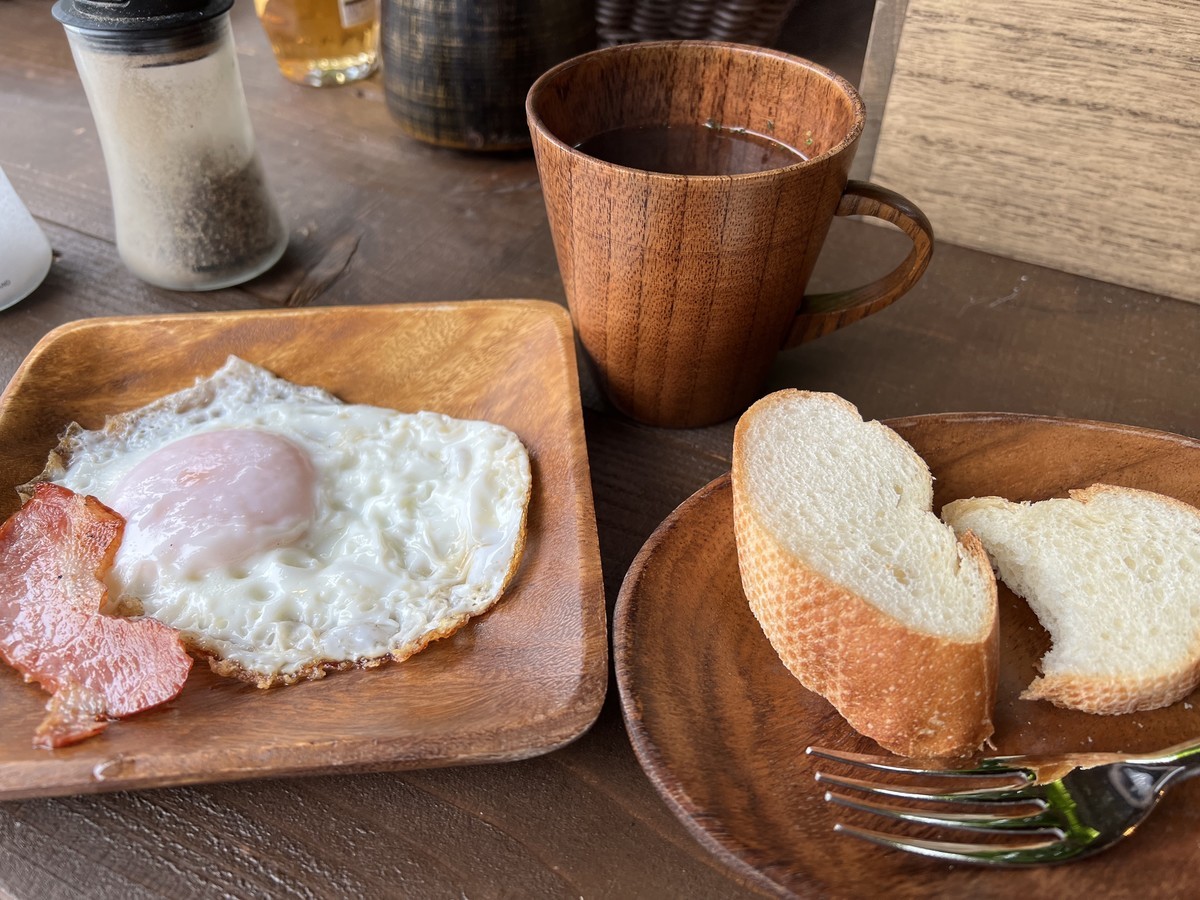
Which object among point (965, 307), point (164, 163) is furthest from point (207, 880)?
point (965, 307)

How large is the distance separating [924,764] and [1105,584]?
24cm

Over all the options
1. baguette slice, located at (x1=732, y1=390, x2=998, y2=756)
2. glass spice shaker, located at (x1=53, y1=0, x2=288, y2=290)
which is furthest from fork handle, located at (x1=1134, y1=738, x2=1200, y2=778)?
glass spice shaker, located at (x1=53, y1=0, x2=288, y2=290)

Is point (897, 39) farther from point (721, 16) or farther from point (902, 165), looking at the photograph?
point (721, 16)

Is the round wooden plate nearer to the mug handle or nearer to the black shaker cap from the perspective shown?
the mug handle

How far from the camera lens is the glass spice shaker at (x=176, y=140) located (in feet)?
3.28

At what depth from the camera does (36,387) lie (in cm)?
93

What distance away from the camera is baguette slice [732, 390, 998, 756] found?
0.63 meters

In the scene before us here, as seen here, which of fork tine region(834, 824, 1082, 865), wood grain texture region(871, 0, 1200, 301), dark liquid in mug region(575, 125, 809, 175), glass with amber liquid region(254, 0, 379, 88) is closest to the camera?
fork tine region(834, 824, 1082, 865)

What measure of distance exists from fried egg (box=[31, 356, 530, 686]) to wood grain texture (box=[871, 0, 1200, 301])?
0.76 metres

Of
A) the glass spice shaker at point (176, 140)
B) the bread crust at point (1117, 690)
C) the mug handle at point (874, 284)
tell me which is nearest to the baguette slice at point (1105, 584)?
the bread crust at point (1117, 690)

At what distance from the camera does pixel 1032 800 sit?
0.60m

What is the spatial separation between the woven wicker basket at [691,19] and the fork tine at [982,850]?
1.36 m

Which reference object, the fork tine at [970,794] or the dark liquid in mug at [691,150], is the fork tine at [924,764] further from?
the dark liquid in mug at [691,150]

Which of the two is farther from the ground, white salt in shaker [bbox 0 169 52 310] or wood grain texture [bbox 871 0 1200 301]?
wood grain texture [bbox 871 0 1200 301]
